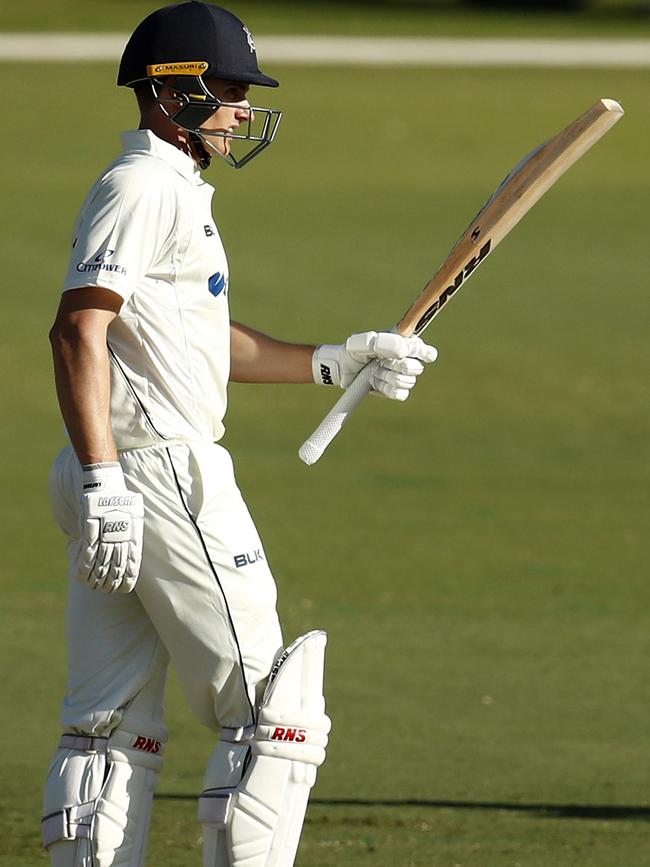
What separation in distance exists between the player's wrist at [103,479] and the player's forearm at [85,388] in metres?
0.01

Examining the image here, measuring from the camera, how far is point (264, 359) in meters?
4.20

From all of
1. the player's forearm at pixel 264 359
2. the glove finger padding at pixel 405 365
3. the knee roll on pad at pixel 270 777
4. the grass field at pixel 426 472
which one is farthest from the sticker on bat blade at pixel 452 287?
the grass field at pixel 426 472

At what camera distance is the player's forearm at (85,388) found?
11.4ft

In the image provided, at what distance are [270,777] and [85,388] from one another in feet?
2.68

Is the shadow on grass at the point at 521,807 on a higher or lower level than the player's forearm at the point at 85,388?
lower

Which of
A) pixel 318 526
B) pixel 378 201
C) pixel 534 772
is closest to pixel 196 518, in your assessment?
pixel 534 772

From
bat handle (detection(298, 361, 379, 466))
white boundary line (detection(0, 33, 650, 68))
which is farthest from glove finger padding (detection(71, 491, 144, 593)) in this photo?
white boundary line (detection(0, 33, 650, 68))

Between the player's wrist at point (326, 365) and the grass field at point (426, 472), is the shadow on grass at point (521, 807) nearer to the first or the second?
the grass field at point (426, 472)

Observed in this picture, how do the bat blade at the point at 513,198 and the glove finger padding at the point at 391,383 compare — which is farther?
the glove finger padding at the point at 391,383

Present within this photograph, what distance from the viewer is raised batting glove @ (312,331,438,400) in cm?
405

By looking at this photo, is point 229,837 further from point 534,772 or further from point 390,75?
point 390,75

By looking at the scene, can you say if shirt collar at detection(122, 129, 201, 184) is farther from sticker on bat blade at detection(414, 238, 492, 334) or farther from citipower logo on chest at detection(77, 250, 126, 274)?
sticker on bat blade at detection(414, 238, 492, 334)

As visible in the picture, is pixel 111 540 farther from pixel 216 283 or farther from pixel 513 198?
pixel 513 198

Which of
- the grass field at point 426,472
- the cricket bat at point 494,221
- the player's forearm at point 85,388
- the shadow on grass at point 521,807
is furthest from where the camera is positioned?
the grass field at point 426,472
